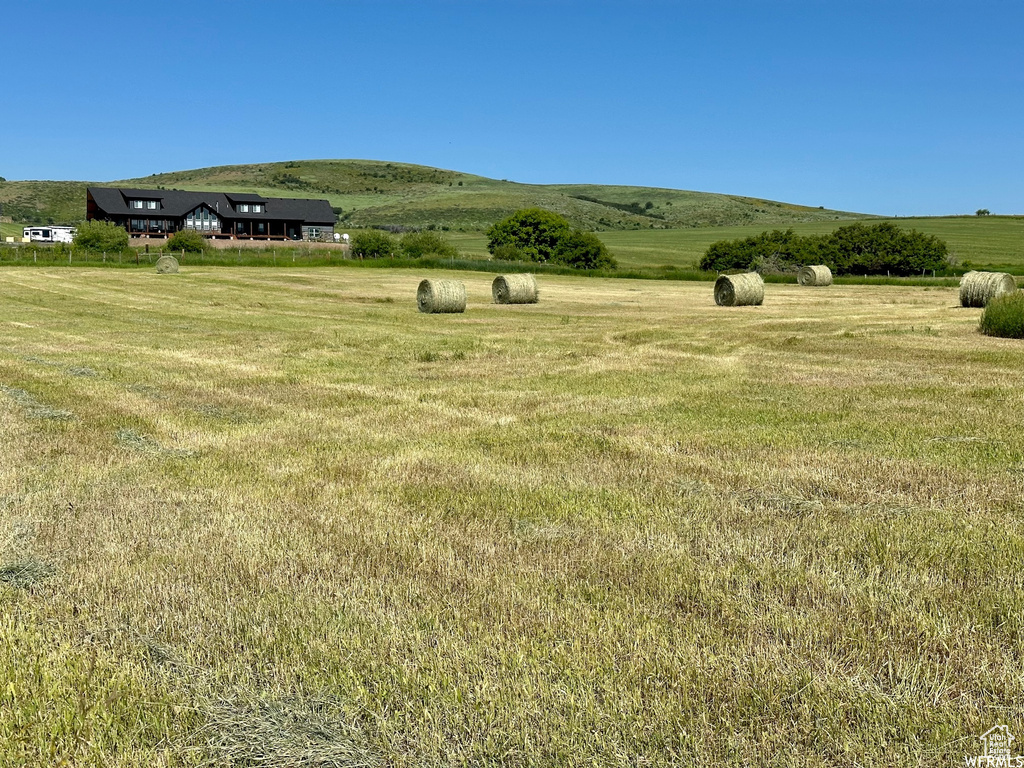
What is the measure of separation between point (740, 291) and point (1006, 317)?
1408 centimetres

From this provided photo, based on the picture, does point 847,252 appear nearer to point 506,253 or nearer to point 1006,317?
point 506,253

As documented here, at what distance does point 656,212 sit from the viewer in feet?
A: 612

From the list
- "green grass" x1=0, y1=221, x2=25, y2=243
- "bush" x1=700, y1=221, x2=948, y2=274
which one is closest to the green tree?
"bush" x1=700, y1=221, x2=948, y2=274

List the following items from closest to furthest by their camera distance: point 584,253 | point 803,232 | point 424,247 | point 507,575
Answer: point 507,575
point 424,247
point 584,253
point 803,232

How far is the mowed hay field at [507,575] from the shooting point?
362cm

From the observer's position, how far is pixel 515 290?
36.1m

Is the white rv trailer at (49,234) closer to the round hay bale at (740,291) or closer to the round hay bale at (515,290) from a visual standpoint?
the round hay bale at (515,290)

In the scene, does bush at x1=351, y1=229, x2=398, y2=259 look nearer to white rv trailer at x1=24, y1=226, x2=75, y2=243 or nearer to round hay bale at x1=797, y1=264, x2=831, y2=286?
round hay bale at x1=797, y1=264, x2=831, y2=286

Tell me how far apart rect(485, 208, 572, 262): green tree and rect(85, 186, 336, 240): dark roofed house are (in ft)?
95.4

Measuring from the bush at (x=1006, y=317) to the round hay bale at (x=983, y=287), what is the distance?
385 inches

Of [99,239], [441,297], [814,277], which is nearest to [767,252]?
[814,277]

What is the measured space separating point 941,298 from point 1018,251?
60806 mm

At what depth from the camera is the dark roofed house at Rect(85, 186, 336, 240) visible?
119000 mm

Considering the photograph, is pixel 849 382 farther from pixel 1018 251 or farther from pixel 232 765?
pixel 1018 251
